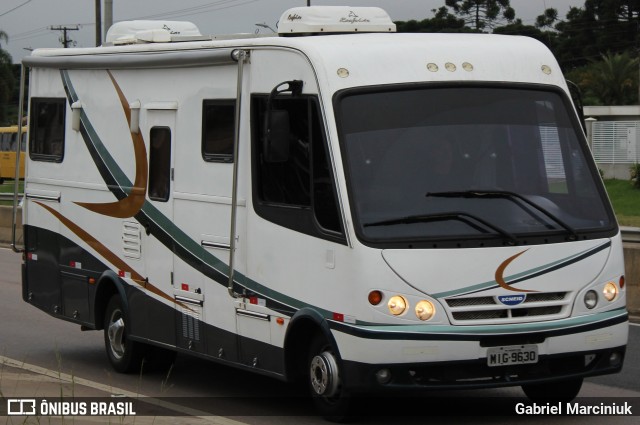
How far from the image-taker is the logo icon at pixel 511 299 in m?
9.00

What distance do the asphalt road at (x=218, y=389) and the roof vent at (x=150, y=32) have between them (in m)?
3.07

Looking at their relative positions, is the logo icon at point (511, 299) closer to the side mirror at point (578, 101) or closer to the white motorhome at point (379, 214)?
the white motorhome at point (379, 214)

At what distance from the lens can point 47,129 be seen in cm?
1395

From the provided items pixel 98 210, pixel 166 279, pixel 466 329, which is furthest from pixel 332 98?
pixel 98 210

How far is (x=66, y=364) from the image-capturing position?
43.3 ft

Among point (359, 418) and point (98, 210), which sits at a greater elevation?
point (98, 210)

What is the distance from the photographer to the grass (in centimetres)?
3825

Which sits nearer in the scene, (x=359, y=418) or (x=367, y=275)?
(x=367, y=275)

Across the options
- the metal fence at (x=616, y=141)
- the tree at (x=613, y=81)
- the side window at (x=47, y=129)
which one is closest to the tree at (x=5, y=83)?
the tree at (x=613, y=81)

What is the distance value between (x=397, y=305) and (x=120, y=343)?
4440 mm

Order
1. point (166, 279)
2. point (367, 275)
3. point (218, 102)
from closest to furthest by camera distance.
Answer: point (367, 275)
point (218, 102)
point (166, 279)

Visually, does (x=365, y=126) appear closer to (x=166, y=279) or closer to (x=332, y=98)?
(x=332, y=98)

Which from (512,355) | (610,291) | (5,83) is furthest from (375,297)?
(5,83)

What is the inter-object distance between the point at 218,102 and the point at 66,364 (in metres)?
3.73
